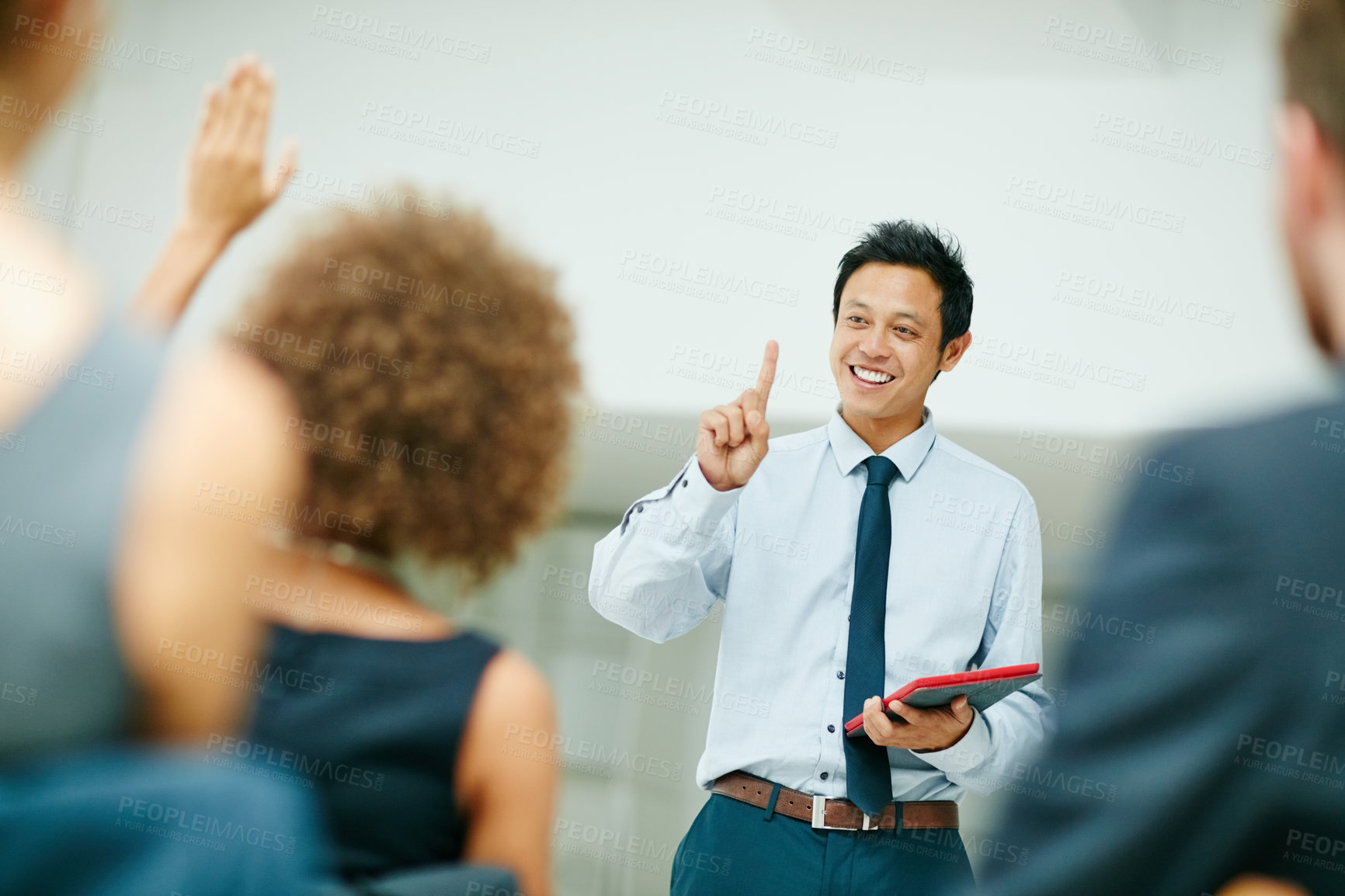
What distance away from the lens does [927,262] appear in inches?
79.9

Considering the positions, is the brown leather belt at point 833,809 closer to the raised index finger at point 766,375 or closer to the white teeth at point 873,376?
the raised index finger at point 766,375

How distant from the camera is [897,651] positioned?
1.86 meters

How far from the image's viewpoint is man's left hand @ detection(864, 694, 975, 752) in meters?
1.63

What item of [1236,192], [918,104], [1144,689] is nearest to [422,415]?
[1144,689]

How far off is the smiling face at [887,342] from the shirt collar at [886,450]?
1.3 inches

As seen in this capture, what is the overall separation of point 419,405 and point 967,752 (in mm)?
1096

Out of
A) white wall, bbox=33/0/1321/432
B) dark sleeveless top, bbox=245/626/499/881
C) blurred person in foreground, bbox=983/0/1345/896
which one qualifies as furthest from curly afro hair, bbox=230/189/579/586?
blurred person in foreground, bbox=983/0/1345/896

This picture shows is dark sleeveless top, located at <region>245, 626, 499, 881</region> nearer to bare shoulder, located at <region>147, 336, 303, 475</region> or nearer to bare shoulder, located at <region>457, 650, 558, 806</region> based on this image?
bare shoulder, located at <region>457, 650, 558, 806</region>

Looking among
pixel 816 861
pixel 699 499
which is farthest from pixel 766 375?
pixel 816 861

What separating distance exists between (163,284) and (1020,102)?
6.32 ft

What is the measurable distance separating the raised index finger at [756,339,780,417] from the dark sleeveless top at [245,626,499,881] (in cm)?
68

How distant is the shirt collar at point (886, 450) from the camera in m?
1.99

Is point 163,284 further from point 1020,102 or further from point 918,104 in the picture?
point 1020,102

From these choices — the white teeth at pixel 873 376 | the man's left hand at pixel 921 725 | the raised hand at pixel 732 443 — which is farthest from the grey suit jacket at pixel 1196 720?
the white teeth at pixel 873 376
